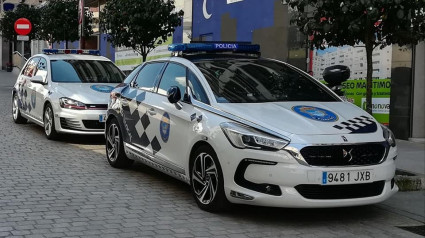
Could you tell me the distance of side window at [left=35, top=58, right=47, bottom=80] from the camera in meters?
11.4

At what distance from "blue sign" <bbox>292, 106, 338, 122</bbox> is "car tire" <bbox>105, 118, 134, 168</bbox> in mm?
2983

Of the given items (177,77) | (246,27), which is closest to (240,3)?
(246,27)

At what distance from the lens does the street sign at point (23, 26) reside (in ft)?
98.0

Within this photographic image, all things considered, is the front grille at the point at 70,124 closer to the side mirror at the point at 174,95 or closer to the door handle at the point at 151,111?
the door handle at the point at 151,111

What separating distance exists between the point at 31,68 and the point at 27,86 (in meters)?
0.45

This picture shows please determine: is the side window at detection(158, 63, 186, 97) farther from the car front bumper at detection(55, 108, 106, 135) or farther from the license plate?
the car front bumper at detection(55, 108, 106, 135)

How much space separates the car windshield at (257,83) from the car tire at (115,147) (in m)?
2.00

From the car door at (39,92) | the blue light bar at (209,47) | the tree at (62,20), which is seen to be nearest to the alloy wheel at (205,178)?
the blue light bar at (209,47)

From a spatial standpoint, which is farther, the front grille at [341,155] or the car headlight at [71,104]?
the car headlight at [71,104]

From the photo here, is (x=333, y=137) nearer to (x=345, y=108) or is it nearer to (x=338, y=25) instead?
(x=345, y=108)

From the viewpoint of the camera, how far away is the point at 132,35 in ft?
52.1

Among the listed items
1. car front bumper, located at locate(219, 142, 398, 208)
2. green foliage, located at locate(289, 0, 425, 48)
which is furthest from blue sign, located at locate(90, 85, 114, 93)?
car front bumper, located at locate(219, 142, 398, 208)

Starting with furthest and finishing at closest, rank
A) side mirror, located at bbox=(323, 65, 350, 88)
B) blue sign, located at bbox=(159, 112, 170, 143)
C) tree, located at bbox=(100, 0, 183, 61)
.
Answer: tree, located at bbox=(100, 0, 183, 61)
side mirror, located at bbox=(323, 65, 350, 88)
blue sign, located at bbox=(159, 112, 170, 143)

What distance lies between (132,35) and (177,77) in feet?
30.9
